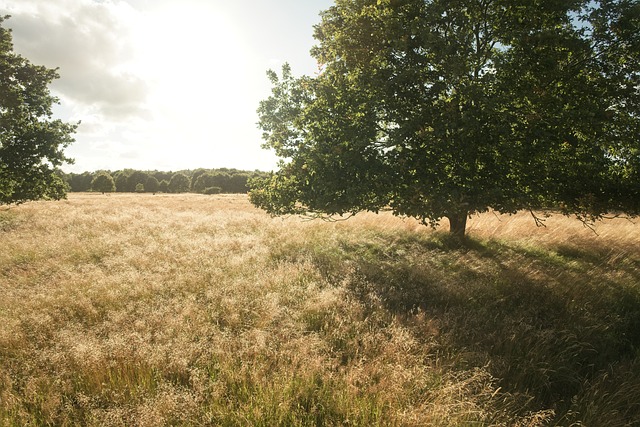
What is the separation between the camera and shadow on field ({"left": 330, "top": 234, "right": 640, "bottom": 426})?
16.1ft

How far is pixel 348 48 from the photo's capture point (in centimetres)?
1010

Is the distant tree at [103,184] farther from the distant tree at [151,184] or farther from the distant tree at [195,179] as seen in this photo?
the distant tree at [195,179]

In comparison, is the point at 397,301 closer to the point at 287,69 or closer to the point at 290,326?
the point at 290,326

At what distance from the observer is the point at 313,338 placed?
539 cm

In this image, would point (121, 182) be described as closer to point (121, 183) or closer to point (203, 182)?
point (121, 183)

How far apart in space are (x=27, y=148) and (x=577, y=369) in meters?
22.2

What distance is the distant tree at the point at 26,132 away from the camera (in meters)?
14.5

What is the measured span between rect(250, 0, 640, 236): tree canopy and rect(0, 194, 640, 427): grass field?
2.45 meters

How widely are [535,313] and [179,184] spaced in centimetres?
11027

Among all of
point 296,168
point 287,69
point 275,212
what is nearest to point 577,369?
point 296,168

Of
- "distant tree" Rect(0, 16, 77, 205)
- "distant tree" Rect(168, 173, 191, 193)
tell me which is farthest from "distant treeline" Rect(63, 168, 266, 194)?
"distant tree" Rect(0, 16, 77, 205)

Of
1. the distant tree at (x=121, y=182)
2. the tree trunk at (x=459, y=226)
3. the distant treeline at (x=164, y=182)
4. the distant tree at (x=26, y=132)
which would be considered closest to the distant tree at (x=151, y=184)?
the distant treeline at (x=164, y=182)

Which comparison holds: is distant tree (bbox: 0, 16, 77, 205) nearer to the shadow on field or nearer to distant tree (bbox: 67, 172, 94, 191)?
the shadow on field

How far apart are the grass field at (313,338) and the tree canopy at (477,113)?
96.6 inches
